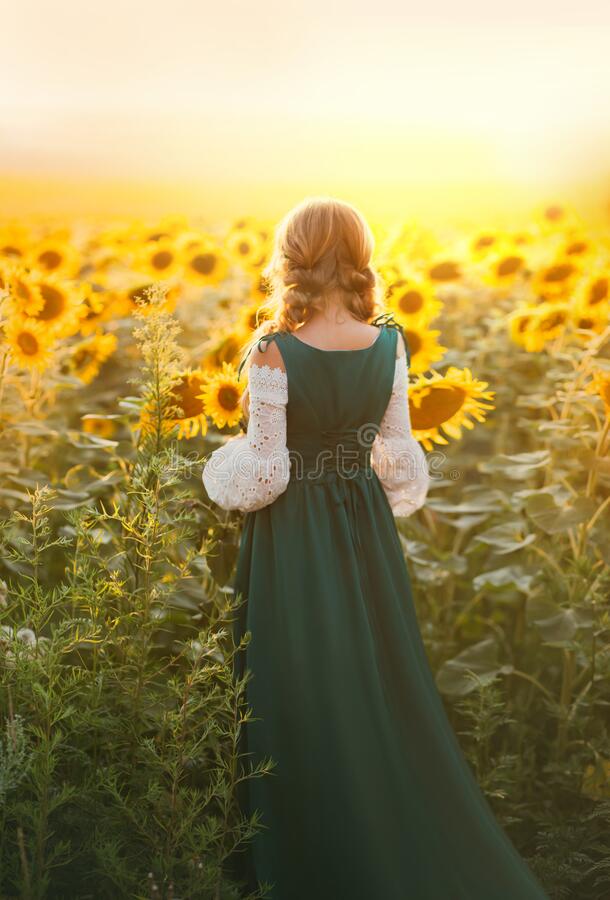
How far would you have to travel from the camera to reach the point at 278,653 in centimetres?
236

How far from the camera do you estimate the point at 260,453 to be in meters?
2.31

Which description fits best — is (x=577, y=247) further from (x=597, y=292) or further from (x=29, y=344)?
(x=29, y=344)

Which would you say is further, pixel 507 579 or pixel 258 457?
pixel 507 579

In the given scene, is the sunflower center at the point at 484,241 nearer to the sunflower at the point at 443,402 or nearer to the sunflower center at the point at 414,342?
the sunflower center at the point at 414,342

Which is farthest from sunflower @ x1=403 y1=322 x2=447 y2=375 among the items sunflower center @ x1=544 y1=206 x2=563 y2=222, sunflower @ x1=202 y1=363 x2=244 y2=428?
sunflower center @ x1=544 y1=206 x2=563 y2=222

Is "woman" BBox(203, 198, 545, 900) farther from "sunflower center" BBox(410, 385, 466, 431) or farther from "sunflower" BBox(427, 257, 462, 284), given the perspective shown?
"sunflower" BBox(427, 257, 462, 284)

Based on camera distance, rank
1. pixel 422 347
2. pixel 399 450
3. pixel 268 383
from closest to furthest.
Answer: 1. pixel 268 383
2. pixel 399 450
3. pixel 422 347

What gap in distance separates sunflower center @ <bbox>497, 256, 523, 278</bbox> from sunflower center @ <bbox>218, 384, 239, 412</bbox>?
2353mm

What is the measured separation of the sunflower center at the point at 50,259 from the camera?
4374 millimetres

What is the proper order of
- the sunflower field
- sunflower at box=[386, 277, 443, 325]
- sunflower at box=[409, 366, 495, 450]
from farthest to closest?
sunflower at box=[386, 277, 443, 325] → sunflower at box=[409, 366, 495, 450] → the sunflower field

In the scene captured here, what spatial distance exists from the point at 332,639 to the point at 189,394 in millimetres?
794

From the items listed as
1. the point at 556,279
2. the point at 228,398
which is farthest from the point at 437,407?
the point at 556,279

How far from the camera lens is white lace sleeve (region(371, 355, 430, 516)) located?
2.55 meters

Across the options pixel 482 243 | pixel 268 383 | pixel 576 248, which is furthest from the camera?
pixel 482 243
